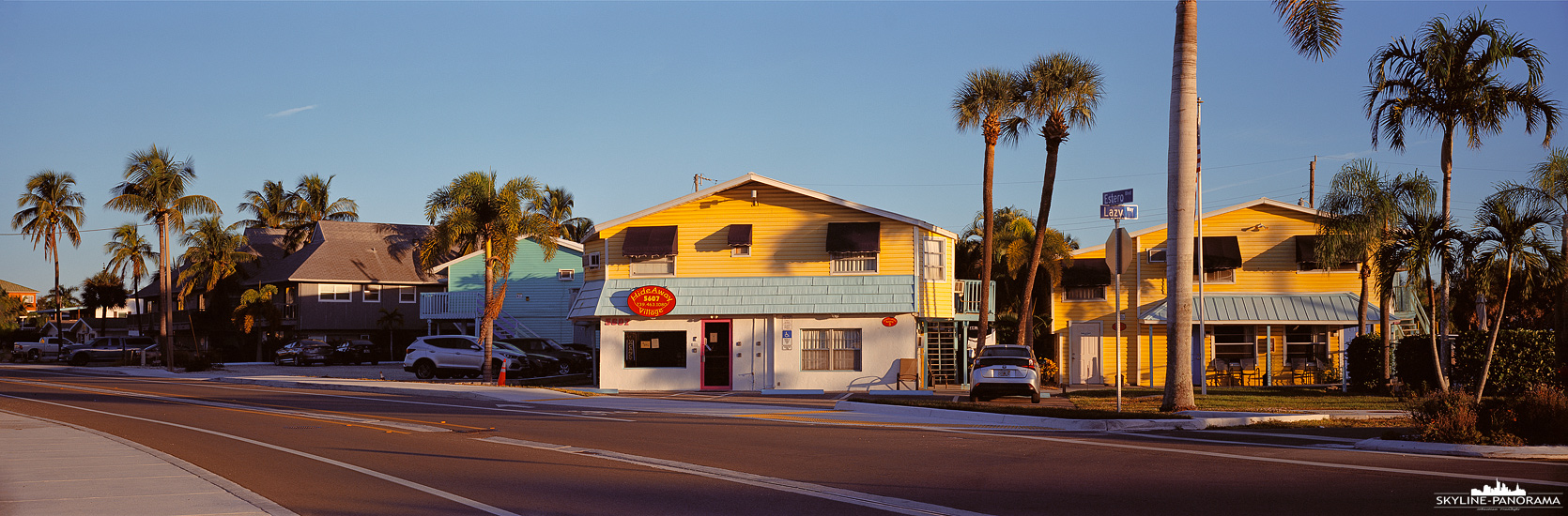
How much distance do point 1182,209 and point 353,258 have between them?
5107 centimetres

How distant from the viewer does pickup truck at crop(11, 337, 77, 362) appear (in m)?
61.1

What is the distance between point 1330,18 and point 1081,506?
15.0m

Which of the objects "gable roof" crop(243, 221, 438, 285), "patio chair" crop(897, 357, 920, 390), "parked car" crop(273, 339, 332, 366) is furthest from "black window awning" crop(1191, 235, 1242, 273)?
"gable roof" crop(243, 221, 438, 285)

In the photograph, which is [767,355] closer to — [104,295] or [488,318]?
[488,318]

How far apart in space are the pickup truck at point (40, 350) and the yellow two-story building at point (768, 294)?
4456cm

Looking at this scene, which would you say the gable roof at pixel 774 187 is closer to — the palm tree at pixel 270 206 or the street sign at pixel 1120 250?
the street sign at pixel 1120 250

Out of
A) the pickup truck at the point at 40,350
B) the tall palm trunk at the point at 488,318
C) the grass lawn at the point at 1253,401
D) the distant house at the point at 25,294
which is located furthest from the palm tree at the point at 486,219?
the distant house at the point at 25,294

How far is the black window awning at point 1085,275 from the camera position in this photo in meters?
33.9

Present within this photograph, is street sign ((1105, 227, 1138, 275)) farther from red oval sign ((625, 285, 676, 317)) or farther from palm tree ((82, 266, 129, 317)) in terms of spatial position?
palm tree ((82, 266, 129, 317))

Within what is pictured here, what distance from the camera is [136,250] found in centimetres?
5762

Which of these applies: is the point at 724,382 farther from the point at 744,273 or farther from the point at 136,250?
the point at 136,250

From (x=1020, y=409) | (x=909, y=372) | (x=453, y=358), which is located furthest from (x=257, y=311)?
(x=1020, y=409)

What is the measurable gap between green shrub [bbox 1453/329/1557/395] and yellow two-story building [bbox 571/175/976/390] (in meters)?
13.0

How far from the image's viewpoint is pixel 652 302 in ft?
102
